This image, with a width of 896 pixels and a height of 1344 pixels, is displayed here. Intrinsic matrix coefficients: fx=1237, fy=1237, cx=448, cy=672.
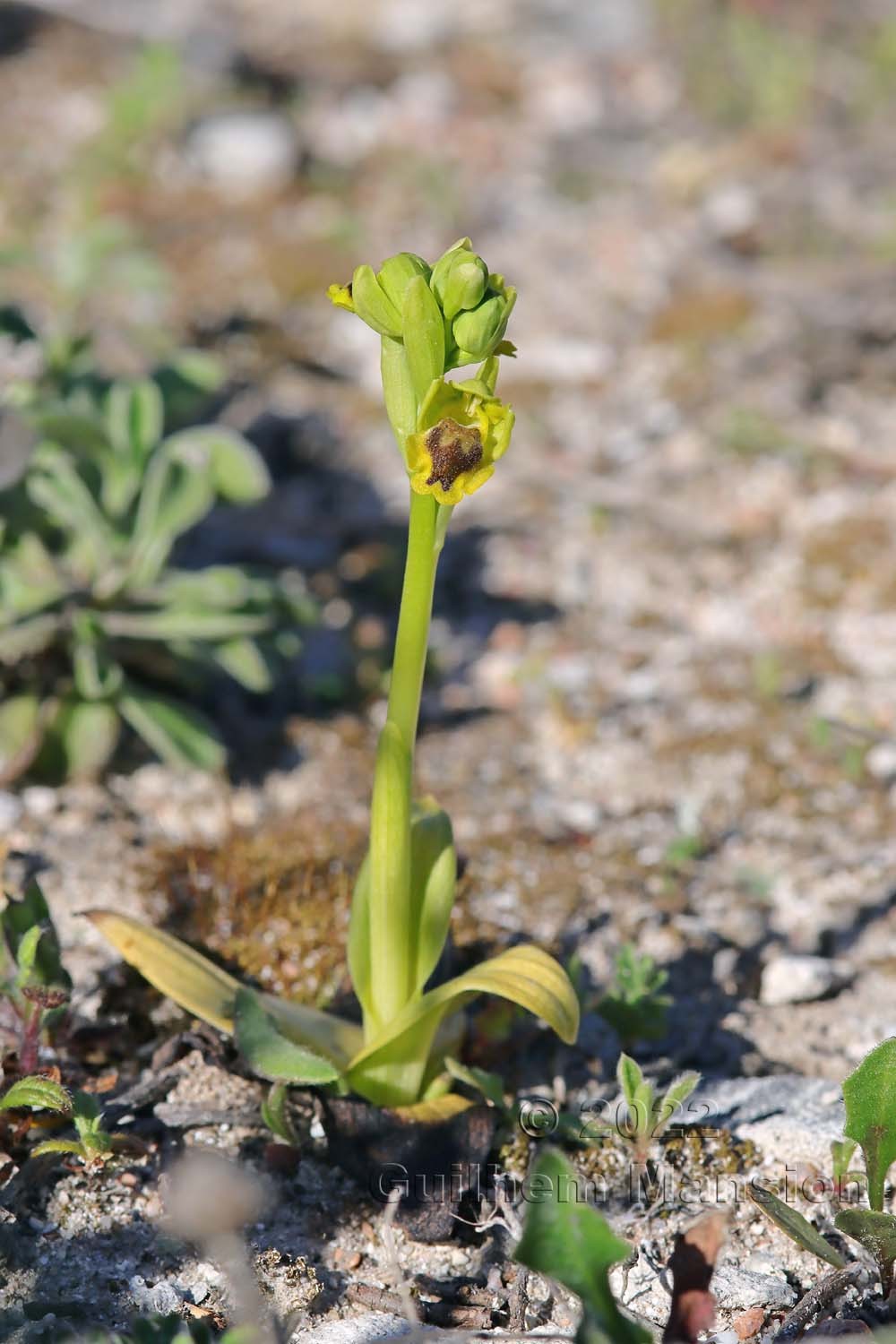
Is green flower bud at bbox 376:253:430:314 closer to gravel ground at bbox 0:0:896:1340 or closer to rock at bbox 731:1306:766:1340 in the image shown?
gravel ground at bbox 0:0:896:1340

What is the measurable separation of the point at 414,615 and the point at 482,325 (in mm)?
532

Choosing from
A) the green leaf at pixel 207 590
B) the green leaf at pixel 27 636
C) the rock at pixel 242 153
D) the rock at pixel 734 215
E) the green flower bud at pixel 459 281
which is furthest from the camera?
the rock at pixel 242 153

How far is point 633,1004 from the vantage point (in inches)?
113

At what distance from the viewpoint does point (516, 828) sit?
376cm

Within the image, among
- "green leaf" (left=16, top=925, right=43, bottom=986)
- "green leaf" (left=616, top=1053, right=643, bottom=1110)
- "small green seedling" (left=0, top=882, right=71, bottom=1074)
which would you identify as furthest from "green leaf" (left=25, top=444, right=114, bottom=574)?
"green leaf" (left=616, top=1053, right=643, bottom=1110)

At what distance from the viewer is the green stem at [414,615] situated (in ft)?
7.33

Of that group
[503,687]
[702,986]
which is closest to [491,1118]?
[702,986]

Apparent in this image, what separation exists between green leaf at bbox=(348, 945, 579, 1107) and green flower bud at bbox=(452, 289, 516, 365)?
46.1 inches

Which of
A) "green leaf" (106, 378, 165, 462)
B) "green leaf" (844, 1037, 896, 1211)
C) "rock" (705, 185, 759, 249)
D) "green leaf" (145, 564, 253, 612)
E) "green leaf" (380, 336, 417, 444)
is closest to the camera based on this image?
"green leaf" (380, 336, 417, 444)

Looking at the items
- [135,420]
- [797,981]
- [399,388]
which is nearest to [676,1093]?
[797,981]

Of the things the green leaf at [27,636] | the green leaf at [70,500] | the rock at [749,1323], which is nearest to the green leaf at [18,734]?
the green leaf at [27,636]

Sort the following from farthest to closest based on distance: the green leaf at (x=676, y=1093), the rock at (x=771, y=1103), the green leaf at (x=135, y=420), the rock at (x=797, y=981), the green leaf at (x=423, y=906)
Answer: the green leaf at (x=135, y=420), the rock at (x=797, y=981), the rock at (x=771, y=1103), the green leaf at (x=423, y=906), the green leaf at (x=676, y=1093)

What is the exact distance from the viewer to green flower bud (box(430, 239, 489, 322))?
203 cm

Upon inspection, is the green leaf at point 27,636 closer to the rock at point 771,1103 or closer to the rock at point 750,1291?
the rock at point 771,1103
